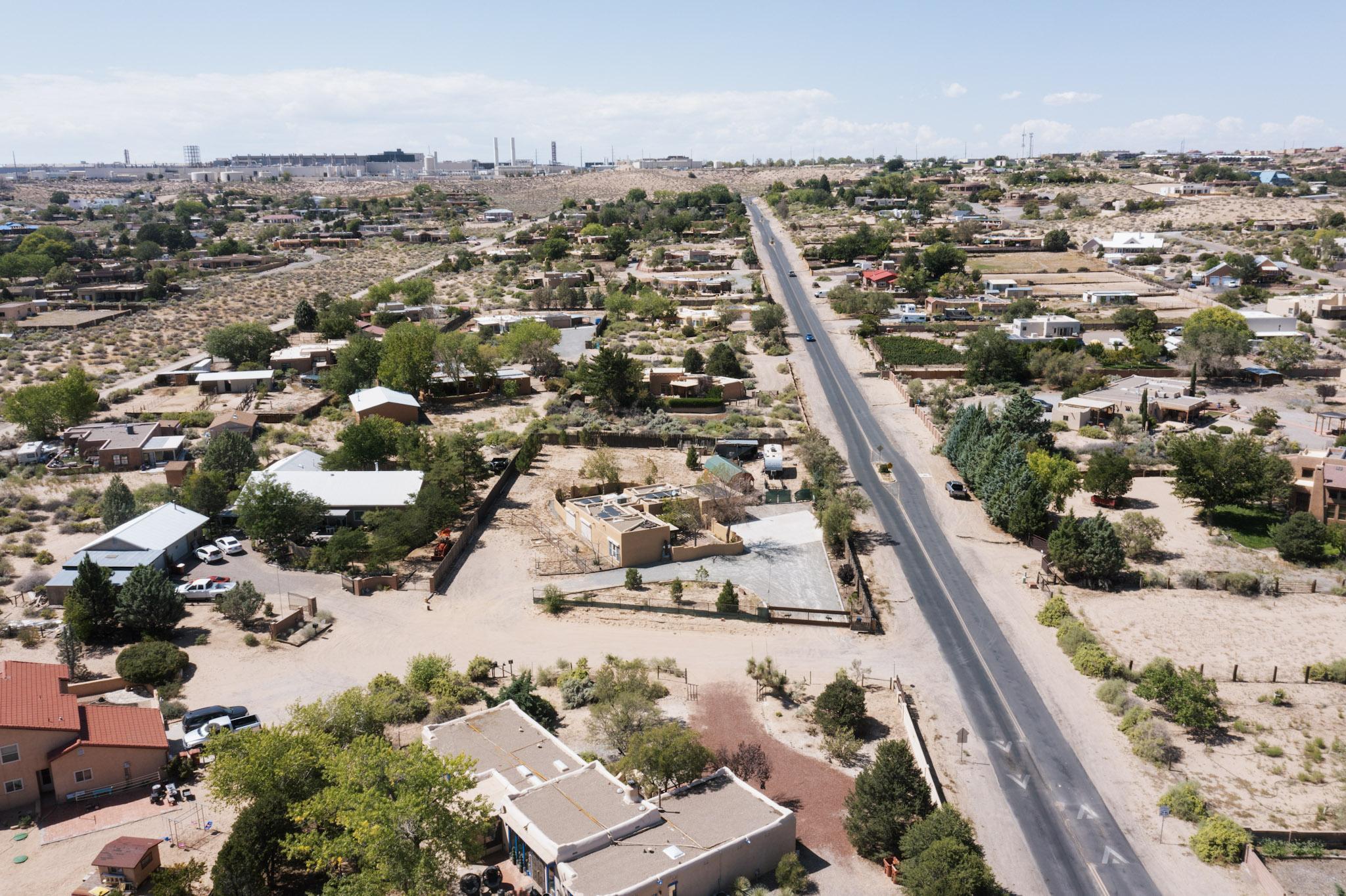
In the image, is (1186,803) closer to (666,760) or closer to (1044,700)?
(1044,700)

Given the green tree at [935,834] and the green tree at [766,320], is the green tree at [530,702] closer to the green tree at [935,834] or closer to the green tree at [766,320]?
the green tree at [935,834]

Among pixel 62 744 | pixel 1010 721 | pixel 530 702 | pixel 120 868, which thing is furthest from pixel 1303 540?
pixel 62 744

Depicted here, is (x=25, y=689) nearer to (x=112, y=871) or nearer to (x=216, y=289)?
(x=112, y=871)

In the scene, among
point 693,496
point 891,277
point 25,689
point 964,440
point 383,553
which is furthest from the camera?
point 891,277

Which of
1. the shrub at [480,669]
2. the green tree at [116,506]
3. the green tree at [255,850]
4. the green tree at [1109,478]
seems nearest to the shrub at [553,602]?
the shrub at [480,669]

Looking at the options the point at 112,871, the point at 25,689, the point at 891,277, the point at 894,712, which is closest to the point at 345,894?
the point at 112,871

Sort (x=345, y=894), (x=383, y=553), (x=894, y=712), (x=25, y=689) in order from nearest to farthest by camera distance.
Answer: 1. (x=345, y=894)
2. (x=25, y=689)
3. (x=894, y=712)
4. (x=383, y=553)
